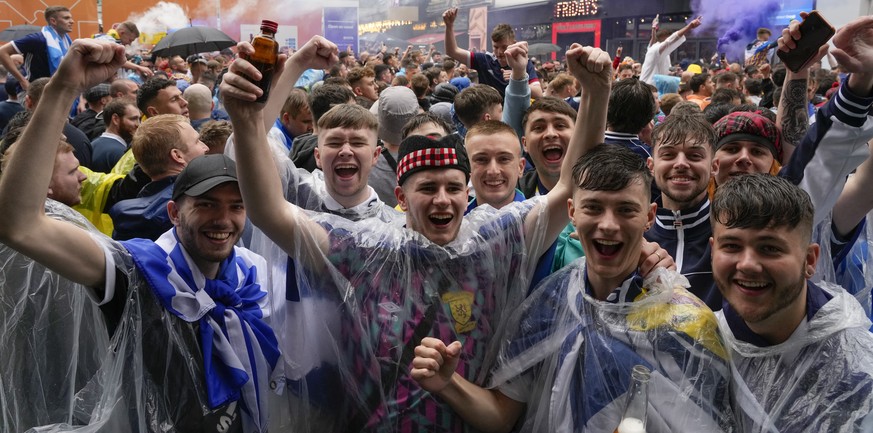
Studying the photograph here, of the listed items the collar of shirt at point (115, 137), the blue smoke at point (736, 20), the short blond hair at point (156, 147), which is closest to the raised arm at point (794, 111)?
the short blond hair at point (156, 147)

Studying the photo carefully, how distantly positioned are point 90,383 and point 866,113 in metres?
2.73

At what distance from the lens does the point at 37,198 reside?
1730 millimetres

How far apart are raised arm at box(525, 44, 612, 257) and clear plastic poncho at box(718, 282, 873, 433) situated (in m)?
0.71

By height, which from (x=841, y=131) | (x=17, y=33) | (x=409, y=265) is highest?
(x=17, y=33)

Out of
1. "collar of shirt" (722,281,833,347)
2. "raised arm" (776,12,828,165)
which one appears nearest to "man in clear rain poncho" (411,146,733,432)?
"collar of shirt" (722,281,833,347)

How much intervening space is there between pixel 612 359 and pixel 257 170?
115 cm

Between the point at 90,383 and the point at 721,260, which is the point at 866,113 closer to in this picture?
the point at 721,260

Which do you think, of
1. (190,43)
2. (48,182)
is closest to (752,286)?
(48,182)

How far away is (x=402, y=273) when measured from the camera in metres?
2.02

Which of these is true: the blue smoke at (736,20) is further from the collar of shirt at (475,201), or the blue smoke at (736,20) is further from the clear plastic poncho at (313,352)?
the clear plastic poncho at (313,352)

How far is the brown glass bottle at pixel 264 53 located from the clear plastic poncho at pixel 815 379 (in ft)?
5.06

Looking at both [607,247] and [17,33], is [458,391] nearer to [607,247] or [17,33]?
[607,247]

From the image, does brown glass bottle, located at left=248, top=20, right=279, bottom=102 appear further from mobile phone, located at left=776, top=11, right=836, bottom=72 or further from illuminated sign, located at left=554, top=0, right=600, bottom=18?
illuminated sign, located at left=554, top=0, right=600, bottom=18

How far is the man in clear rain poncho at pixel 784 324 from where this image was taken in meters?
1.69
